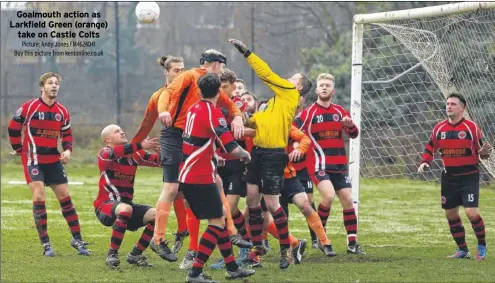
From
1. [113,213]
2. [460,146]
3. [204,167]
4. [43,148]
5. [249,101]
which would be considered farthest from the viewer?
[43,148]

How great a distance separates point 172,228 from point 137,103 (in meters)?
16.8

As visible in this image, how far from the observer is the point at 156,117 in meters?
8.67

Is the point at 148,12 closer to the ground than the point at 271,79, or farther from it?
farther from it

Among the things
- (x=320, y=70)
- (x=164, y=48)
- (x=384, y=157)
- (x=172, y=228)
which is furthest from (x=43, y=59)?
(x=172, y=228)

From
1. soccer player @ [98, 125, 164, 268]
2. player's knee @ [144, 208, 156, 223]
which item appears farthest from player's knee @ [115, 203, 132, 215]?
player's knee @ [144, 208, 156, 223]

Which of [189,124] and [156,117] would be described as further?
[156,117]

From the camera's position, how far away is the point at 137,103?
94.8 feet

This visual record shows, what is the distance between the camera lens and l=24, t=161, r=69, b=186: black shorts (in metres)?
9.91

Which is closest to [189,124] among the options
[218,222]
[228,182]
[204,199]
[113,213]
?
[204,199]

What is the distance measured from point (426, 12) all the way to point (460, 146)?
191 cm

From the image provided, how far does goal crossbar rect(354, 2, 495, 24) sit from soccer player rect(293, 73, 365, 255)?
1.24m

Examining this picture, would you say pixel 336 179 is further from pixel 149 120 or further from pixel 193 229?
pixel 149 120

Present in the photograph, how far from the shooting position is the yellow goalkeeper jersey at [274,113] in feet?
27.3

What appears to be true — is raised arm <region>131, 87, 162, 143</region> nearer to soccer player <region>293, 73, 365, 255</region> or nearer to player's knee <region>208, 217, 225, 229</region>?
player's knee <region>208, 217, 225, 229</region>
